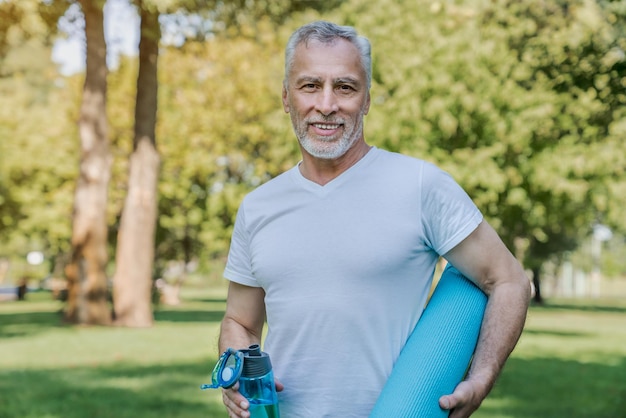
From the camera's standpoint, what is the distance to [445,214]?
2988 millimetres

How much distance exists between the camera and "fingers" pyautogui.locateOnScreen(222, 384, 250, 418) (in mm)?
3000

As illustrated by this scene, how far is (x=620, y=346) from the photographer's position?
21.5 m

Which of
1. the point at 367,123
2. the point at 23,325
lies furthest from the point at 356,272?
the point at 367,123

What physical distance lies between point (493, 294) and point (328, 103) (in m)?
0.75

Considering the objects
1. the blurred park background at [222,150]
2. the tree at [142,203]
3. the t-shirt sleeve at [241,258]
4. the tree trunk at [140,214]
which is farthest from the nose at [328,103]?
the tree trunk at [140,214]

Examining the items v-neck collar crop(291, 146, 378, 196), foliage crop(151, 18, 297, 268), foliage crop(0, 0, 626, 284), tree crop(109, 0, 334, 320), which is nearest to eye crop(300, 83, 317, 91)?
v-neck collar crop(291, 146, 378, 196)

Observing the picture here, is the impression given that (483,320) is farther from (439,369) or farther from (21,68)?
(21,68)

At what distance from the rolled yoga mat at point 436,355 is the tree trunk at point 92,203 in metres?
20.7

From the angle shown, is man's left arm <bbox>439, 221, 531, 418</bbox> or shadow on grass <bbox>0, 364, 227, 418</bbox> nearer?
man's left arm <bbox>439, 221, 531, 418</bbox>

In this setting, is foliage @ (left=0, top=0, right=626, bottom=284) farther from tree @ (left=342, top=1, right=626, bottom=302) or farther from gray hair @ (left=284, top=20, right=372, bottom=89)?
gray hair @ (left=284, top=20, right=372, bottom=89)

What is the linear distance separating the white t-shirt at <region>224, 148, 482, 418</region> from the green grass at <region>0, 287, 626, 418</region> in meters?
6.61

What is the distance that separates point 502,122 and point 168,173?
1394cm

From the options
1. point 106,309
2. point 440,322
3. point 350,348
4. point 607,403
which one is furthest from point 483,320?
point 106,309

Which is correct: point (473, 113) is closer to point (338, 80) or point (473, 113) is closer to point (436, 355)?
point (338, 80)
